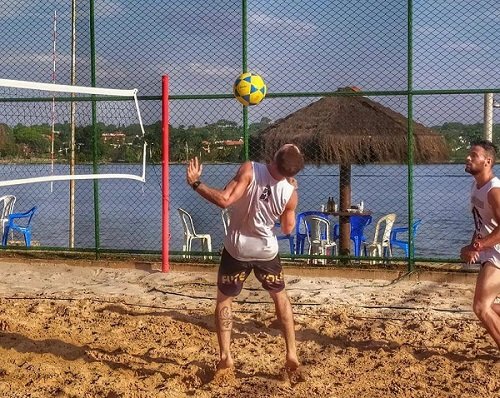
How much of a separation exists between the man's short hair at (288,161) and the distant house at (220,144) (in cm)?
510

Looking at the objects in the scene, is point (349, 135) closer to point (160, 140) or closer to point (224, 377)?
point (160, 140)

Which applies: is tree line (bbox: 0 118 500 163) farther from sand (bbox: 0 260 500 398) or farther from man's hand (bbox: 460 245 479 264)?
man's hand (bbox: 460 245 479 264)

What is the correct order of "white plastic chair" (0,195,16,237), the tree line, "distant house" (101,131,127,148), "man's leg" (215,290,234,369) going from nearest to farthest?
"man's leg" (215,290,234,369) → the tree line → "distant house" (101,131,127,148) → "white plastic chair" (0,195,16,237)

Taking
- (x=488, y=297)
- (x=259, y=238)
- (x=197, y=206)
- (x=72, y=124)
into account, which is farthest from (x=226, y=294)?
(x=197, y=206)

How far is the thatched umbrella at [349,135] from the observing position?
11.0 meters

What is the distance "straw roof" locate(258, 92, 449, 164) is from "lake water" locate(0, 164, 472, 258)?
0.38 m

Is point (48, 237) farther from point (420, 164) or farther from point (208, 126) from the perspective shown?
point (420, 164)

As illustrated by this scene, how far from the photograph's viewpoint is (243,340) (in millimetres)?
7047

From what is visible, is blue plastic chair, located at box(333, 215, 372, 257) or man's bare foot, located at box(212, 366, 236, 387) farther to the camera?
blue plastic chair, located at box(333, 215, 372, 257)

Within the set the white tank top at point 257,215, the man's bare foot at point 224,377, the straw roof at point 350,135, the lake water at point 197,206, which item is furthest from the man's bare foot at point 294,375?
the straw roof at point 350,135

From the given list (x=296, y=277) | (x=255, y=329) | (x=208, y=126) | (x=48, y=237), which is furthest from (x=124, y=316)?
(x=48, y=237)

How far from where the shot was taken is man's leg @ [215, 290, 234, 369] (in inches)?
231

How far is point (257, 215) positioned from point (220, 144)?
5.47m

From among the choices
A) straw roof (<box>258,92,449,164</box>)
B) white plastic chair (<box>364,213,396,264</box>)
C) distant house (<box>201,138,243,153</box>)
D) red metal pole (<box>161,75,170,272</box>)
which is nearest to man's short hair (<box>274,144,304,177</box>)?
red metal pole (<box>161,75,170,272</box>)
